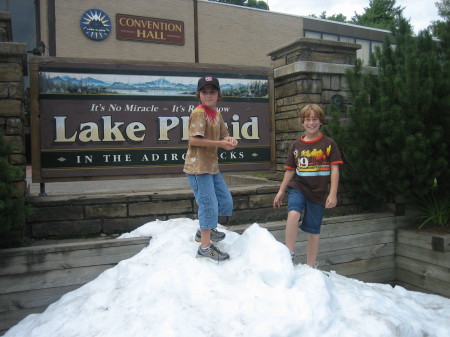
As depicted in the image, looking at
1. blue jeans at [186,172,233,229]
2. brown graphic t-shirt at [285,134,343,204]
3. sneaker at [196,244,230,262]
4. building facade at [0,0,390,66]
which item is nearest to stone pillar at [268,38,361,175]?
brown graphic t-shirt at [285,134,343,204]

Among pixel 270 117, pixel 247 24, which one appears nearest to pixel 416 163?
pixel 270 117

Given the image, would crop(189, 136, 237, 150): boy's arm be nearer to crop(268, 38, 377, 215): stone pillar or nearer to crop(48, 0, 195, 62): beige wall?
crop(268, 38, 377, 215): stone pillar

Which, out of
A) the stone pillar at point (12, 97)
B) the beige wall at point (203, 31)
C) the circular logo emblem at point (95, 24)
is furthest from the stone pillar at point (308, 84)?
the circular logo emblem at point (95, 24)

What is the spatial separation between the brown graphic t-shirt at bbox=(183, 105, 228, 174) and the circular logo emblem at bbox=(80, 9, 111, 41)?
1807 centimetres

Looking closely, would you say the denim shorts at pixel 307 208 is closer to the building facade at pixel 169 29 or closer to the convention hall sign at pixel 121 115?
the convention hall sign at pixel 121 115

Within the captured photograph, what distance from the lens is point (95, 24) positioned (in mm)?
19078

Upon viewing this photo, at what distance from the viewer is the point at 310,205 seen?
3.56 meters

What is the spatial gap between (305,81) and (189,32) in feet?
58.0

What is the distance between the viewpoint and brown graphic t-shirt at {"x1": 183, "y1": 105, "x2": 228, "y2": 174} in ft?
10.00

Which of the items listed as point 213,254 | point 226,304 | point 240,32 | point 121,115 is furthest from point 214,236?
point 240,32

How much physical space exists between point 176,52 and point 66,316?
65.8 feet

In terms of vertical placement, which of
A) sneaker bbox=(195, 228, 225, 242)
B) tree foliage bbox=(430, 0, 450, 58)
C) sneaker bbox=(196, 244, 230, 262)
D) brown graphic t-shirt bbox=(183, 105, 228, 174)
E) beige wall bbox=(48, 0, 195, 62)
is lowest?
sneaker bbox=(196, 244, 230, 262)

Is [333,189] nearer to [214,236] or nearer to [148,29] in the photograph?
[214,236]

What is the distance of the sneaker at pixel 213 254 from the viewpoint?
302cm
